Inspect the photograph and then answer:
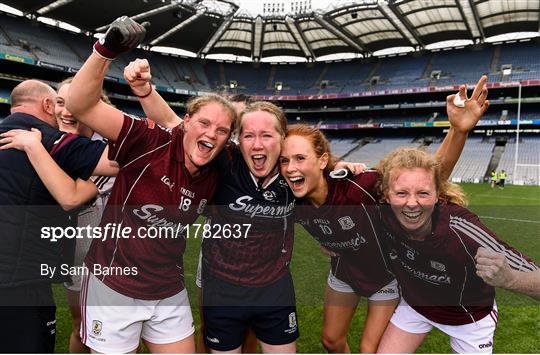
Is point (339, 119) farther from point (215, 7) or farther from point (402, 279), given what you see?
point (402, 279)

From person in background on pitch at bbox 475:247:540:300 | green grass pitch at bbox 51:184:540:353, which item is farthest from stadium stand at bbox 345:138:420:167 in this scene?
person in background on pitch at bbox 475:247:540:300

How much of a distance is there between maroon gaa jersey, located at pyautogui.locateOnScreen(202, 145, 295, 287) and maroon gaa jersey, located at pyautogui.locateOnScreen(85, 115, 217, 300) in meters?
0.26

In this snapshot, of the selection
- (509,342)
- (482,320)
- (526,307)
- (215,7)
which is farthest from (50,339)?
(215,7)

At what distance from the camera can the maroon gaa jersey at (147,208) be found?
2.43 m

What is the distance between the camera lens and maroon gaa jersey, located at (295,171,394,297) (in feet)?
9.67

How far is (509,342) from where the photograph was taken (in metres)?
4.15

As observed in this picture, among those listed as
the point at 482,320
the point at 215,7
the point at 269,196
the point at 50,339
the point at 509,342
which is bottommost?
the point at 509,342

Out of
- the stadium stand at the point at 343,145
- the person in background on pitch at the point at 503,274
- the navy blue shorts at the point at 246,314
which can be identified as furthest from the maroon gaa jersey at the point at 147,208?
the stadium stand at the point at 343,145

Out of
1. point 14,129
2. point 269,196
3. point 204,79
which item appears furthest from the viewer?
point 204,79

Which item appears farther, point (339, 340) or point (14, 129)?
point (339, 340)

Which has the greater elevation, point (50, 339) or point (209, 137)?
point (209, 137)

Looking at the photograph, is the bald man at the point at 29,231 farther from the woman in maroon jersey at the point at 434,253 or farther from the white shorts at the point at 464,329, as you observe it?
the white shorts at the point at 464,329

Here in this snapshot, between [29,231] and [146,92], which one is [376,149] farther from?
[29,231]

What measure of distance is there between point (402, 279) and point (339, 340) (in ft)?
3.21
